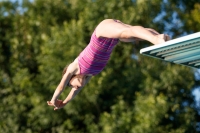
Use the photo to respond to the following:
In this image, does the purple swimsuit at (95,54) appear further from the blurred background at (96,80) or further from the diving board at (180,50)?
the blurred background at (96,80)

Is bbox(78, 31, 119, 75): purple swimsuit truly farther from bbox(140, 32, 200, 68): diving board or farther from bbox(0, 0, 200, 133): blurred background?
bbox(0, 0, 200, 133): blurred background

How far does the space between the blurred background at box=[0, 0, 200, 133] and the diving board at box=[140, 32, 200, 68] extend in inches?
303

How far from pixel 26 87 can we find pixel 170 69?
3.89 m

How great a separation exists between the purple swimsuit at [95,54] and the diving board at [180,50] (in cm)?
45

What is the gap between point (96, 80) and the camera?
17.0 metres

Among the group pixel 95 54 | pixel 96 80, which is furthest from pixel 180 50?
pixel 96 80

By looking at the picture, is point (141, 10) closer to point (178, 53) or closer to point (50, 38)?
point (50, 38)

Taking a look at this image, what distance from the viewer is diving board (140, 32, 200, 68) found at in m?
6.78

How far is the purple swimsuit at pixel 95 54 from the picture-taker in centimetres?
737

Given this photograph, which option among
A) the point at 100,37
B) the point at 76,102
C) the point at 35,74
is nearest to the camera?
the point at 100,37

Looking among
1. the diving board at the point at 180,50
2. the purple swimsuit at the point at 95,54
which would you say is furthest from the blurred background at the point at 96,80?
the purple swimsuit at the point at 95,54

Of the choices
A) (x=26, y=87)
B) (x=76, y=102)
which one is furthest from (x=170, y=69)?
(x=26, y=87)

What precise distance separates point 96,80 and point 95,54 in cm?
953

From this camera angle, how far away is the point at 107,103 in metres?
17.6
